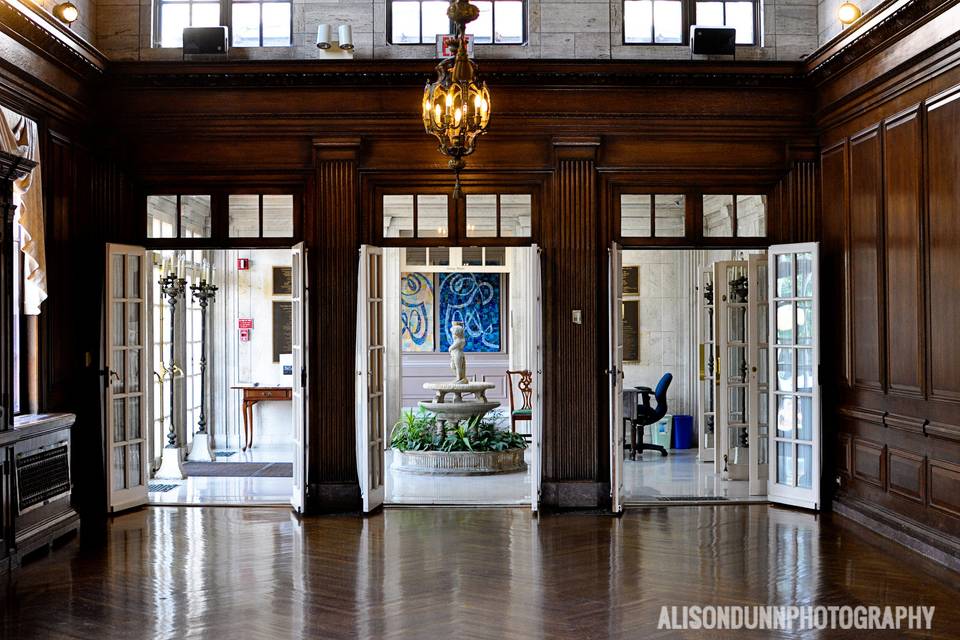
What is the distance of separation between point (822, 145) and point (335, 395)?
453cm

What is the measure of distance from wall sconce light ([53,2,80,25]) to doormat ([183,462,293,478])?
446cm

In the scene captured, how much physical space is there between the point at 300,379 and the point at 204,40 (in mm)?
2895

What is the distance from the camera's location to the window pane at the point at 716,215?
25.3 feet

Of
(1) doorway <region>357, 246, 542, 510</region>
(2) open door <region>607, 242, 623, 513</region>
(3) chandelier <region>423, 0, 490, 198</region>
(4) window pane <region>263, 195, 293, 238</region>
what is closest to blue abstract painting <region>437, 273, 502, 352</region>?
(1) doorway <region>357, 246, 542, 510</region>

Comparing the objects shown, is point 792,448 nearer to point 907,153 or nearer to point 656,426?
point 907,153

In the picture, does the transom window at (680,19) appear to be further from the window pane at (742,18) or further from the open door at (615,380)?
the open door at (615,380)

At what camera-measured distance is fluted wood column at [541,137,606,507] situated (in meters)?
7.40

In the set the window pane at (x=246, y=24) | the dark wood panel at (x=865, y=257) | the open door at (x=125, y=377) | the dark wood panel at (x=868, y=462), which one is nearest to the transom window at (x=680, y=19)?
the dark wood panel at (x=865, y=257)

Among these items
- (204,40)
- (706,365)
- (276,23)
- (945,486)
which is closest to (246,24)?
(276,23)

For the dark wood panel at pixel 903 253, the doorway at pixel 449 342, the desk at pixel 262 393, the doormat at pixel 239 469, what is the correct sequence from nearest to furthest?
the dark wood panel at pixel 903 253, the doorway at pixel 449 342, the doormat at pixel 239 469, the desk at pixel 262 393

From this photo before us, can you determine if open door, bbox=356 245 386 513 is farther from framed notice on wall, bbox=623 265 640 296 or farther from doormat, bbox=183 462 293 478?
framed notice on wall, bbox=623 265 640 296

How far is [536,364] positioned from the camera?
7246 mm

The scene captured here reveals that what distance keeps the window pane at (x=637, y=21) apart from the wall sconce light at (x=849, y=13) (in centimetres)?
152

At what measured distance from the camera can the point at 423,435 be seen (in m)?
9.46
